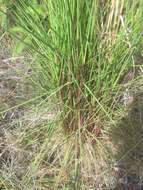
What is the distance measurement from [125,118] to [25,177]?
64 cm

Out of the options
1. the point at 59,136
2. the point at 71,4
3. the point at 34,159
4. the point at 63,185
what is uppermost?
the point at 71,4

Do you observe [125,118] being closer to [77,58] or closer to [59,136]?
[59,136]

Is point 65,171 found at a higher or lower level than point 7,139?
lower

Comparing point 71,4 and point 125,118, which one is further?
point 125,118

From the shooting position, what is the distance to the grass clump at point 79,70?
74cm

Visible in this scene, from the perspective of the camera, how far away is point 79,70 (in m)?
0.80

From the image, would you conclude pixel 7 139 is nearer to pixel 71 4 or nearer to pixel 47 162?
pixel 47 162

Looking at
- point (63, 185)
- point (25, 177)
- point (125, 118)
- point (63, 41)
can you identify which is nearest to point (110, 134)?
point (125, 118)

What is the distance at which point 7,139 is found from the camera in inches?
44.9

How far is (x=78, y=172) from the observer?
3.44 feet

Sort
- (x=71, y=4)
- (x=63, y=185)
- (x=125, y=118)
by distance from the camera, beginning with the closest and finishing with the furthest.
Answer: (x=71, y=4)
(x=63, y=185)
(x=125, y=118)

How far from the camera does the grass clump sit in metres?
0.74

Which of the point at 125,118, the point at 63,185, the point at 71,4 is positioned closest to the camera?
the point at 71,4

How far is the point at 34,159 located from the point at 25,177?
0.10 metres
